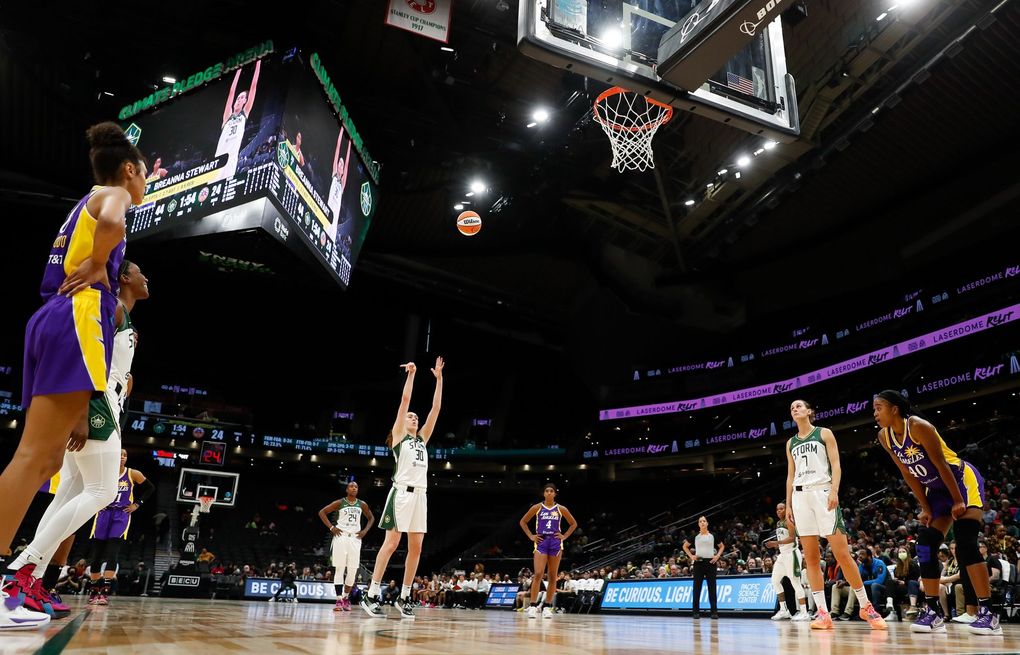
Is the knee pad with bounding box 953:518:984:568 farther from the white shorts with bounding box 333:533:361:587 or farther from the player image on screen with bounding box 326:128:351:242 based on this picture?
the player image on screen with bounding box 326:128:351:242

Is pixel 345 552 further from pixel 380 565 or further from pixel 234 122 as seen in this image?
pixel 234 122

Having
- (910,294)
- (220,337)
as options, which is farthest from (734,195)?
(220,337)

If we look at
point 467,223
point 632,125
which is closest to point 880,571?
point 632,125

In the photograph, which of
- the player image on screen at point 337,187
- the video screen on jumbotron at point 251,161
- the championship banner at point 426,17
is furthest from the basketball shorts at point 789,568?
the championship banner at point 426,17

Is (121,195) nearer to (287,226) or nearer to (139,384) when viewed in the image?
(287,226)

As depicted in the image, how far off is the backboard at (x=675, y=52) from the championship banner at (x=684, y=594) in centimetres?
750

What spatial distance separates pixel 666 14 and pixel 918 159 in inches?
618

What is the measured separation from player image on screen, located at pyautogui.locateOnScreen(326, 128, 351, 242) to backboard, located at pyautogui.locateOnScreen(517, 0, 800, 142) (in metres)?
7.27

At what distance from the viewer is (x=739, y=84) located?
19.3 feet

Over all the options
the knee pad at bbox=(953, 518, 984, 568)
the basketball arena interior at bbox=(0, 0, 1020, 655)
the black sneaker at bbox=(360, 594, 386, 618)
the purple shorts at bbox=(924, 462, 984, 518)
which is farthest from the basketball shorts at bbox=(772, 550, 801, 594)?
the black sneaker at bbox=(360, 594, 386, 618)

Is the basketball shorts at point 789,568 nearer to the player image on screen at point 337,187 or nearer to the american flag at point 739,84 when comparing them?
the american flag at point 739,84

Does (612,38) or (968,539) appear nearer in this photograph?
(968,539)

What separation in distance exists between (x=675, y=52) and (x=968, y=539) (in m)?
4.21

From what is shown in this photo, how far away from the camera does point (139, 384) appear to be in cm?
3222
